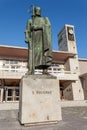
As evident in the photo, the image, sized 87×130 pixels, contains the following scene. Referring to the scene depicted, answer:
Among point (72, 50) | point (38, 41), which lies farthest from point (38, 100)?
point (72, 50)

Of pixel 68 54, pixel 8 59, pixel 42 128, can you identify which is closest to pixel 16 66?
pixel 8 59

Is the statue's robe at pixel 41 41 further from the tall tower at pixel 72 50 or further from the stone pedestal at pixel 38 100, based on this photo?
the tall tower at pixel 72 50

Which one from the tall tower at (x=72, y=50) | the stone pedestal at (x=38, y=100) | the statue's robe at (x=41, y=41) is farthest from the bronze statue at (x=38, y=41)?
the tall tower at (x=72, y=50)

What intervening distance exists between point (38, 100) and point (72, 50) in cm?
2105

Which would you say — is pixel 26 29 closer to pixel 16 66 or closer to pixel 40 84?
pixel 40 84

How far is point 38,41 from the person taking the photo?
536 centimetres

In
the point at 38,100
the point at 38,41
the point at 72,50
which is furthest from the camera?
the point at 72,50

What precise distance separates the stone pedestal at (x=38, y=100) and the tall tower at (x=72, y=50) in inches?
651

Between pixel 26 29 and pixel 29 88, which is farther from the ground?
pixel 26 29

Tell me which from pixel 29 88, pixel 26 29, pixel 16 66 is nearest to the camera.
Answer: pixel 29 88

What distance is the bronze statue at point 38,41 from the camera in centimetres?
516

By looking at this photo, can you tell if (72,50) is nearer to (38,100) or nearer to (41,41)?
(41,41)

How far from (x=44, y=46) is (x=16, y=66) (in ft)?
53.9

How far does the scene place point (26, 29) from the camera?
5.48 metres
